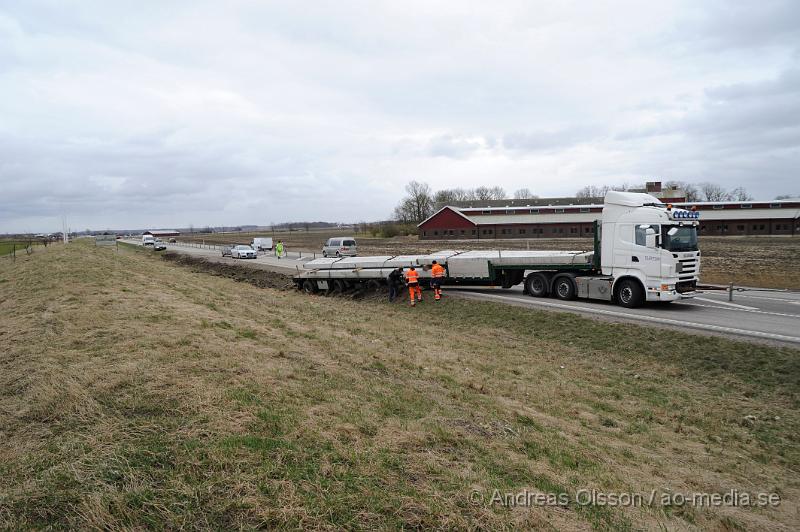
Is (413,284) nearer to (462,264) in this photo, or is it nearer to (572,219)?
(462,264)

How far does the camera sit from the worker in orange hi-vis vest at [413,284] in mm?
18953

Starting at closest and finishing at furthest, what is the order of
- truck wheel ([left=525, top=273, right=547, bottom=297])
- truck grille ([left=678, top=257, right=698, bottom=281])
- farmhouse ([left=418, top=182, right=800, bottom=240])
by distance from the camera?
truck grille ([left=678, top=257, right=698, bottom=281]) < truck wheel ([left=525, top=273, right=547, bottom=297]) < farmhouse ([left=418, top=182, right=800, bottom=240])

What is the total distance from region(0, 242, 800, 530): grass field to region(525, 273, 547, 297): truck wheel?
20.2 ft

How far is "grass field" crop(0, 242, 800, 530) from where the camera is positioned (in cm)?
400

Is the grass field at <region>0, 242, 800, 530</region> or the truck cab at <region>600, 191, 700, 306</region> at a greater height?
the truck cab at <region>600, 191, 700, 306</region>

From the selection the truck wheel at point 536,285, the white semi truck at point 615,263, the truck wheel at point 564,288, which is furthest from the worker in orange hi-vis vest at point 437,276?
the truck wheel at point 564,288

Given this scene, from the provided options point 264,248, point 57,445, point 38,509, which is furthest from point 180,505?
point 264,248

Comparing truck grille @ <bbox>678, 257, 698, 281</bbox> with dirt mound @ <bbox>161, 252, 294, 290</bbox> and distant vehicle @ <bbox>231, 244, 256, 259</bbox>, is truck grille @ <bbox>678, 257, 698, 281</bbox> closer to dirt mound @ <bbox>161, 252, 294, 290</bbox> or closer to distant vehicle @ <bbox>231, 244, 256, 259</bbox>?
dirt mound @ <bbox>161, 252, 294, 290</bbox>

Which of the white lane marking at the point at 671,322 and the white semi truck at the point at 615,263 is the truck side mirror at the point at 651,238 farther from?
the white lane marking at the point at 671,322

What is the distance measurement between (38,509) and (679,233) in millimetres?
16415

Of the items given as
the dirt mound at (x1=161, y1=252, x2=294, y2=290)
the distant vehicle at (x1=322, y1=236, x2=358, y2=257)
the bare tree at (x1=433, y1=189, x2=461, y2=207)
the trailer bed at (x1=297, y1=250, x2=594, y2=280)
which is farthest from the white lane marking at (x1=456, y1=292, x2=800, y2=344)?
the bare tree at (x1=433, y1=189, x2=461, y2=207)

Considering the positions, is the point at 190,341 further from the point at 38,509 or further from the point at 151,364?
the point at 38,509

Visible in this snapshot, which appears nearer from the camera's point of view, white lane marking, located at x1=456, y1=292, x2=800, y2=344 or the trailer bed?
white lane marking, located at x1=456, y1=292, x2=800, y2=344

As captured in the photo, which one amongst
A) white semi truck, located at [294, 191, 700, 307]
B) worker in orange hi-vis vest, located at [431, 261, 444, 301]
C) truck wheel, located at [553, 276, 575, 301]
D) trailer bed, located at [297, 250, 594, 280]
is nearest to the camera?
white semi truck, located at [294, 191, 700, 307]
